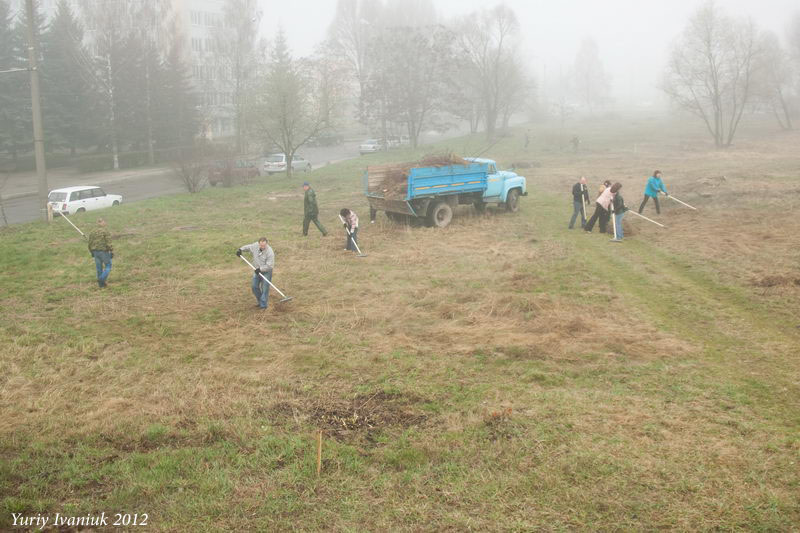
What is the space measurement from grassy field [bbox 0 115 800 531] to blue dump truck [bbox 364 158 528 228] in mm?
1950

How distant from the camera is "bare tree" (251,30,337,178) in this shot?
32.3m

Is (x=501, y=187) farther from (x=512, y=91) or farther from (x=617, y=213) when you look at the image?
(x=512, y=91)

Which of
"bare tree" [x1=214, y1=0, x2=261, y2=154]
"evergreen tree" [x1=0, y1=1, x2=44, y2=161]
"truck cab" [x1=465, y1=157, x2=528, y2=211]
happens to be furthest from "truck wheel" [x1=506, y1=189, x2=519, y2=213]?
"bare tree" [x1=214, y1=0, x2=261, y2=154]

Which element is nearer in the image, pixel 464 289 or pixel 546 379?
pixel 546 379

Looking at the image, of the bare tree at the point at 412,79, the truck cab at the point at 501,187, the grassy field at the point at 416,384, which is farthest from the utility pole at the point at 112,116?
the truck cab at the point at 501,187

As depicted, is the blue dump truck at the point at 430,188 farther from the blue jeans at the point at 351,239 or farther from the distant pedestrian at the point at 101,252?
the distant pedestrian at the point at 101,252

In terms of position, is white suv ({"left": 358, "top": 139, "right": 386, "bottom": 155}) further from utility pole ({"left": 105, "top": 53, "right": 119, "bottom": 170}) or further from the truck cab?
the truck cab

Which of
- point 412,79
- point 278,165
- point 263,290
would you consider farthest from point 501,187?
point 412,79

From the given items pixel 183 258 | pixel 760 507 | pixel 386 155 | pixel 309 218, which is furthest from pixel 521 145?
pixel 760 507

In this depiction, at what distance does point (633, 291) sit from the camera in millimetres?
11781

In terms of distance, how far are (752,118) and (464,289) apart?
61326 millimetres

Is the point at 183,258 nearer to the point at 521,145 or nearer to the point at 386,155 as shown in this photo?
the point at 386,155

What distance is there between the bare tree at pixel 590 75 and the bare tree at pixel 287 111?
73.2 m

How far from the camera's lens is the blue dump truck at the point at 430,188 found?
58.7ft
